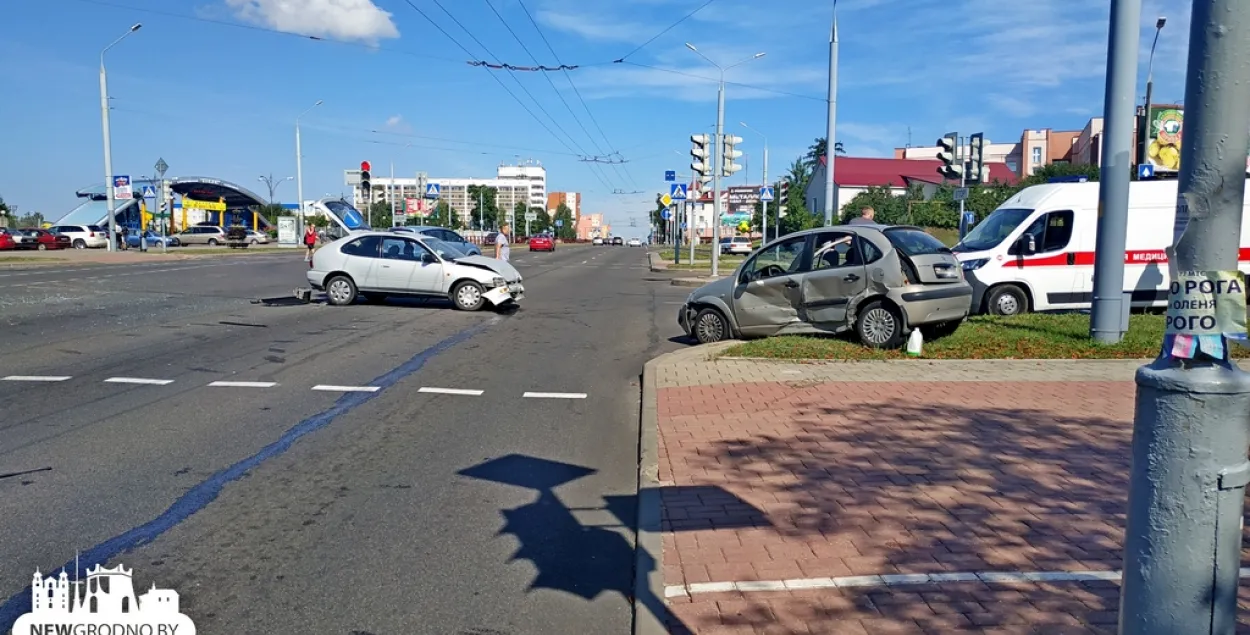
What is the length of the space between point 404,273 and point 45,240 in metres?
50.7

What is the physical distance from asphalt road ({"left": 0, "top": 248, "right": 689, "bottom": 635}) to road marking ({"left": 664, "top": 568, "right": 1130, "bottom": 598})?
408 millimetres

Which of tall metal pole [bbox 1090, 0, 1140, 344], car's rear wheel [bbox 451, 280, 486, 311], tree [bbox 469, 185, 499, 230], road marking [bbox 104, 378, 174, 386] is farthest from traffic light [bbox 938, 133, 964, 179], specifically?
tree [bbox 469, 185, 499, 230]

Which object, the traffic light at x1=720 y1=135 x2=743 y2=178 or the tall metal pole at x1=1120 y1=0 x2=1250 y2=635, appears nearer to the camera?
the tall metal pole at x1=1120 y1=0 x2=1250 y2=635

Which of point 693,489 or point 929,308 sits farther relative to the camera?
point 929,308

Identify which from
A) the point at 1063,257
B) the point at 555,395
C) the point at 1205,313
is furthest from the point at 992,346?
the point at 1205,313

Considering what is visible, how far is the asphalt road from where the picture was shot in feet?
14.5

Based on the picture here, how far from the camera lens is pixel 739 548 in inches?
190

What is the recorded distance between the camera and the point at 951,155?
19.6 metres

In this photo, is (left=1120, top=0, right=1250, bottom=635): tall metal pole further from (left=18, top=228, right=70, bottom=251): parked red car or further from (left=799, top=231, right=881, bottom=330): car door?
(left=18, top=228, right=70, bottom=251): parked red car

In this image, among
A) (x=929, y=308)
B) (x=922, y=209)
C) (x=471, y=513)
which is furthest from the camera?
(x=922, y=209)

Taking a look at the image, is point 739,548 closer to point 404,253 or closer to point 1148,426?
point 1148,426

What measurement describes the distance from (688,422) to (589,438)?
0.87m

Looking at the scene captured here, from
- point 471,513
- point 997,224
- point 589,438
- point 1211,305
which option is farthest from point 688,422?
point 997,224

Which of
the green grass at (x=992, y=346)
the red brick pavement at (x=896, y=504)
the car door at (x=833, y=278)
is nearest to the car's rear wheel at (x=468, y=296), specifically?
the green grass at (x=992, y=346)
